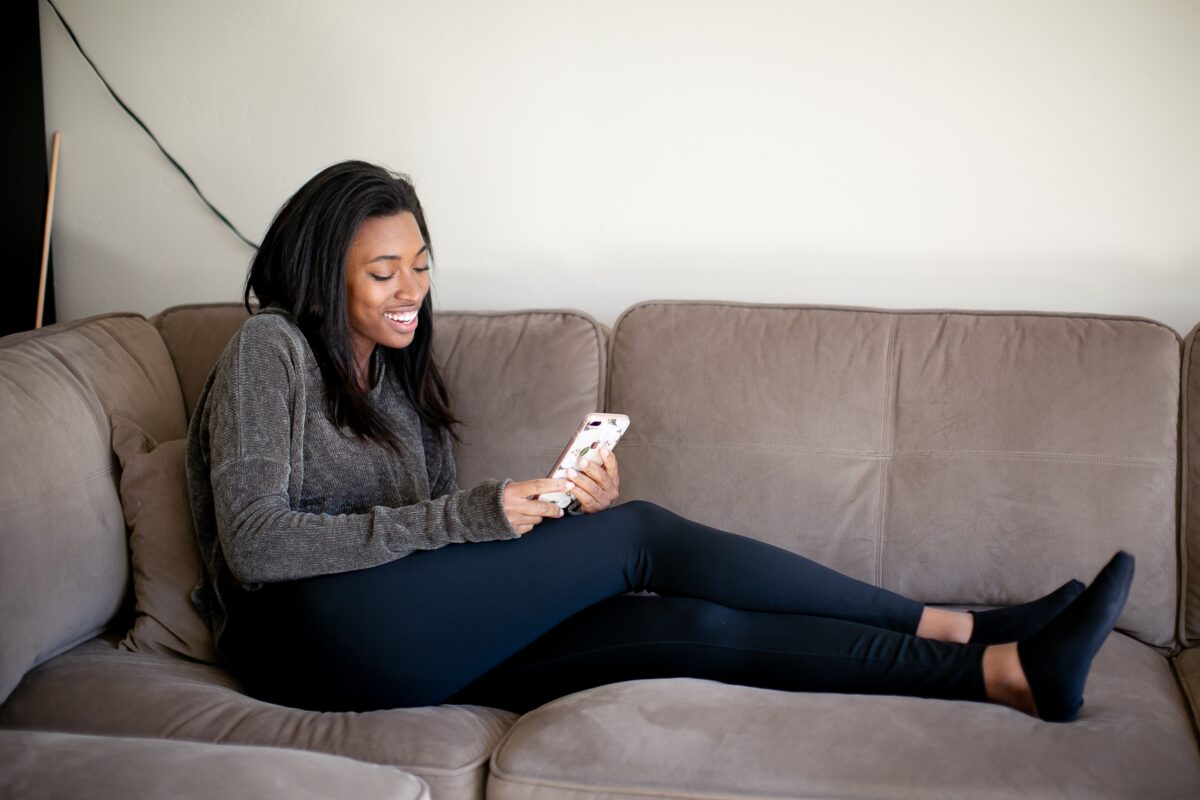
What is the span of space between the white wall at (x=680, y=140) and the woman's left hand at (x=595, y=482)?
26.5 inches

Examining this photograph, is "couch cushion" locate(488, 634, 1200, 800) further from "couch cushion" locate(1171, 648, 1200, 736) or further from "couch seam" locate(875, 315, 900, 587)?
"couch seam" locate(875, 315, 900, 587)

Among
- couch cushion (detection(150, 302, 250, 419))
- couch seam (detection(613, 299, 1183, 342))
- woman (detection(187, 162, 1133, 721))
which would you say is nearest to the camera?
woman (detection(187, 162, 1133, 721))

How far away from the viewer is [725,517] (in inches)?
78.7

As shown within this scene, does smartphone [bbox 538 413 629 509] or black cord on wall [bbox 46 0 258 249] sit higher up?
black cord on wall [bbox 46 0 258 249]

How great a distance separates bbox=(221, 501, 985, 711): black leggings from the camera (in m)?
1.54

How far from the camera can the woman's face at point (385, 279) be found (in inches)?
69.8

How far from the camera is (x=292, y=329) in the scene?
1.71 meters

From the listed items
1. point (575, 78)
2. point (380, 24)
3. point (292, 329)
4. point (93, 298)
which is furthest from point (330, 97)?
point (292, 329)

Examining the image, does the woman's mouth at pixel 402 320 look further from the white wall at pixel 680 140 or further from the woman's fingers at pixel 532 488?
the white wall at pixel 680 140

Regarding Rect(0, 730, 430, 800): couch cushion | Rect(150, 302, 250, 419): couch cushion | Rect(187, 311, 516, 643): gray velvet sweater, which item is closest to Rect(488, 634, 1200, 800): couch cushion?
Rect(0, 730, 430, 800): couch cushion

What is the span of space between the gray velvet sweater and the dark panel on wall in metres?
1.10

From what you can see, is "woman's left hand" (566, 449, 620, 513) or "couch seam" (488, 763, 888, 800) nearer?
"couch seam" (488, 763, 888, 800)

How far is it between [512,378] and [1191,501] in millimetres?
1192

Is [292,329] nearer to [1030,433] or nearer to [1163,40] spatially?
[1030,433]
